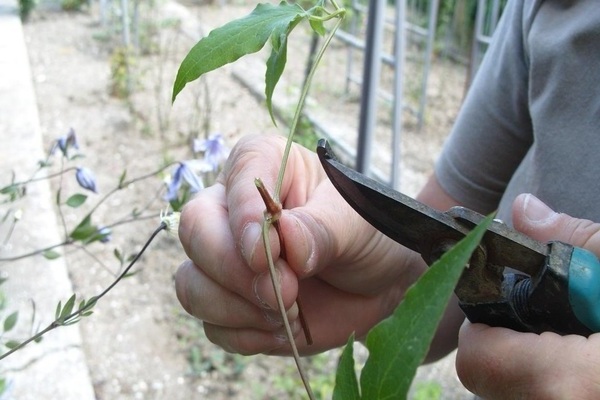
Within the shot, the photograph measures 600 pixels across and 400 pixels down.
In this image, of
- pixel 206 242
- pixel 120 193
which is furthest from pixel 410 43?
pixel 206 242

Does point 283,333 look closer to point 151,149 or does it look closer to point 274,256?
point 274,256

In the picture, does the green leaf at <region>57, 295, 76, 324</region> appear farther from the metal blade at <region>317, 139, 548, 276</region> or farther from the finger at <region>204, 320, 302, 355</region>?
the metal blade at <region>317, 139, 548, 276</region>

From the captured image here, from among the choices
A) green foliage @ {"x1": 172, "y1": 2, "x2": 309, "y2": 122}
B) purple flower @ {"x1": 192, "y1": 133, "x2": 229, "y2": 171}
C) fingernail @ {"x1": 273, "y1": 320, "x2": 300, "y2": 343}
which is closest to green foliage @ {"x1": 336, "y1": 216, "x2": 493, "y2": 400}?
green foliage @ {"x1": 172, "y1": 2, "x2": 309, "y2": 122}

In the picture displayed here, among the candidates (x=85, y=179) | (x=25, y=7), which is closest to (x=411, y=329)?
(x=85, y=179)

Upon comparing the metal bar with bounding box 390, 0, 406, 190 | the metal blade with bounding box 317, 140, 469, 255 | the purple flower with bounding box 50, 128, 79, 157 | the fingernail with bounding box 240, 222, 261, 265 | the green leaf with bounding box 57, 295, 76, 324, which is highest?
the metal blade with bounding box 317, 140, 469, 255

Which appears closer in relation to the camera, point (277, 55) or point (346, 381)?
point (346, 381)

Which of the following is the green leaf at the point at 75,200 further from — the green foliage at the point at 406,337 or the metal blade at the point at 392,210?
the green foliage at the point at 406,337

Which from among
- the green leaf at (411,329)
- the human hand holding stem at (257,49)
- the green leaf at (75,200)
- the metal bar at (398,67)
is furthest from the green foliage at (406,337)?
the metal bar at (398,67)
